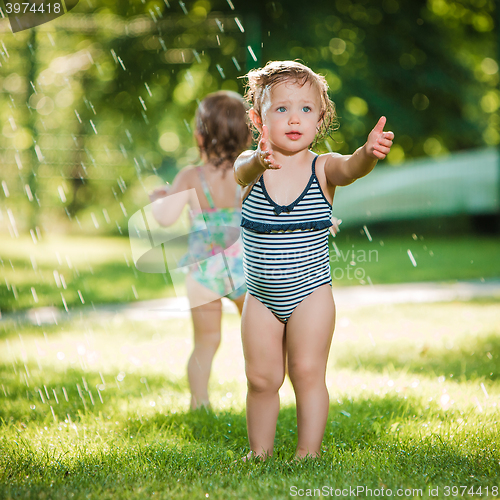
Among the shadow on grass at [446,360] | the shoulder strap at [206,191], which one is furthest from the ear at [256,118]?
the shadow on grass at [446,360]

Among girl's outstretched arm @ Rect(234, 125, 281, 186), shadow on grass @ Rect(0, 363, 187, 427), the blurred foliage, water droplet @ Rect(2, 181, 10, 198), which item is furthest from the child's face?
water droplet @ Rect(2, 181, 10, 198)

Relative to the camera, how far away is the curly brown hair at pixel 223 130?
138 inches

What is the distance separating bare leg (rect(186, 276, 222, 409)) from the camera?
353cm

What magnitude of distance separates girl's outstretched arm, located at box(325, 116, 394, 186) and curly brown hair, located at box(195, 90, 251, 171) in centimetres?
105

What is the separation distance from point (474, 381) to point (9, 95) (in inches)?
754

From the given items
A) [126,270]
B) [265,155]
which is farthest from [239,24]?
[265,155]

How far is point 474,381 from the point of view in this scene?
12.9 ft

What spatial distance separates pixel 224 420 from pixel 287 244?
1240mm

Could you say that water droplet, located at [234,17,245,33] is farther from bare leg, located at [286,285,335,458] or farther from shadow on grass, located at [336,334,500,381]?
bare leg, located at [286,285,335,458]

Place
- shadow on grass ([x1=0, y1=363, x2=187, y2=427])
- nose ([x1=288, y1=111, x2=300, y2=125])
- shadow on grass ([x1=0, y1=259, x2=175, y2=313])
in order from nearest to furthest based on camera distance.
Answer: nose ([x1=288, y1=111, x2=300, y2=125])
shadow on grass ([x1=0, y1=363, x2=187, y2=427])
shadow on grass ([x1=0, y1=259, x2=175, y2=313])

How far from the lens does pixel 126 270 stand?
10.6 metres

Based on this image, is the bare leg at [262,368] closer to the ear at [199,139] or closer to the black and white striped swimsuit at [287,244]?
the black and white striped swimsuit at [287,244]

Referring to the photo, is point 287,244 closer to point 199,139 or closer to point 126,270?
point 199,139

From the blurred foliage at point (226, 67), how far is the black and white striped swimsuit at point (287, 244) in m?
10.6
